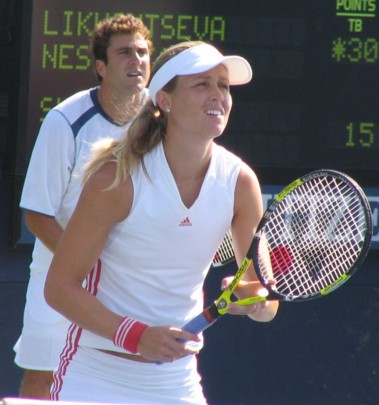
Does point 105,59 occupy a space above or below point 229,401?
above

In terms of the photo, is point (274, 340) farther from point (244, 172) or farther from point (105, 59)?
point (244, 172)

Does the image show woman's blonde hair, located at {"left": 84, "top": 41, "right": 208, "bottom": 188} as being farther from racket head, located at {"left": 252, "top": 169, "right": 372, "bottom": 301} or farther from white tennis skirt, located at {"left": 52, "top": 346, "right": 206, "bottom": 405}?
white tennis skirt, located at {"left": 52, "top": 346, "right": 206, "bottom": 405}

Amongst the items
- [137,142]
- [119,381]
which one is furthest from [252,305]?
[137,142]

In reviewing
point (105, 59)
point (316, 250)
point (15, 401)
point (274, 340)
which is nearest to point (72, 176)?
point (105, 59)

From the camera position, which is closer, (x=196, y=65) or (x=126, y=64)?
(x=196, y=65)

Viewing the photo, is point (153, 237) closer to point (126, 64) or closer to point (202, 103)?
point (202, 103)

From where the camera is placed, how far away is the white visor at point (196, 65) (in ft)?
10.6

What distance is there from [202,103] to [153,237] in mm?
373

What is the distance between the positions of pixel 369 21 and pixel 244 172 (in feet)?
7.81

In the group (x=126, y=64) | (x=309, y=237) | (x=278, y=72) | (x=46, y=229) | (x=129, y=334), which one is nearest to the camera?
(x=129, y=334)

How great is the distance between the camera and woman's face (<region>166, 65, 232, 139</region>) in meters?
3.21

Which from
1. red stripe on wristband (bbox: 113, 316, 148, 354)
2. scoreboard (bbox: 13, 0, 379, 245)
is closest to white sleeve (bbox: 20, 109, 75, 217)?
scoreboard (bbox: 13, 0, 379, 245)

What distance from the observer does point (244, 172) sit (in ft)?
10.9

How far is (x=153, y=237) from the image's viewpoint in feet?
10.4
